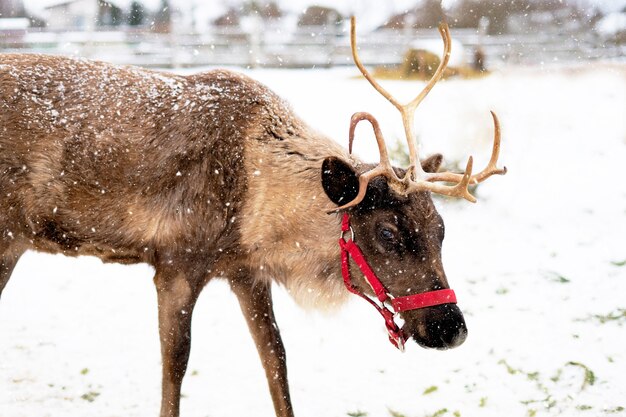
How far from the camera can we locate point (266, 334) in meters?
4.03

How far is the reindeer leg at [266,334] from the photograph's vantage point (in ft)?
13.1

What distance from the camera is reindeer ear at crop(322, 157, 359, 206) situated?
3.38 m

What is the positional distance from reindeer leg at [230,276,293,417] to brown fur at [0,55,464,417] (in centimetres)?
4

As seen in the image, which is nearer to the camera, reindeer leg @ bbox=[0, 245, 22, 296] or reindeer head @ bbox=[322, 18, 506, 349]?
reindeer head @ bbox=[322, 18, 506, 349]

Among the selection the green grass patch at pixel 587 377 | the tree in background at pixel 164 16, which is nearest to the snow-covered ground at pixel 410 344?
the green grass patch at pixel 587 377

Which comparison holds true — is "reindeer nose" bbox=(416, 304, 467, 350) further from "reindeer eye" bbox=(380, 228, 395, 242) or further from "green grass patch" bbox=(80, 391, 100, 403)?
"green grass patch" bbox=(80, 391, 100, 403)

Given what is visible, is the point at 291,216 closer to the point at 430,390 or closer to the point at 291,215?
the point at 291,215

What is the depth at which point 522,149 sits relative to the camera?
407 inches

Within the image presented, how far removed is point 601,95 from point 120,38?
980 cm

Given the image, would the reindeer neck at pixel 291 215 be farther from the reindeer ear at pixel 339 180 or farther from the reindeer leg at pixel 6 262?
the reindeer leg at pixel 6 262

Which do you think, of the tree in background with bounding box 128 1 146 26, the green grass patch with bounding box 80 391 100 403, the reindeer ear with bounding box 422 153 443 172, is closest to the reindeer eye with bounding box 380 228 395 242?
the reindeer ear with bounding box 422 153 443 172

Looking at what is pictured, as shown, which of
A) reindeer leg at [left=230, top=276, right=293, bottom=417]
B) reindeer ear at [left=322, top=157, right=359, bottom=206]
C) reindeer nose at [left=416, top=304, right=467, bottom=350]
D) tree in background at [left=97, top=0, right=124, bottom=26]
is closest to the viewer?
reindeer nose at [left=416, top=304, right=467, bottom=350]

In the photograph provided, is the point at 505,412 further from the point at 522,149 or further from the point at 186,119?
the point at 522,149

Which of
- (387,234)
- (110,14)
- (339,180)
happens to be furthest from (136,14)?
(387,234)
